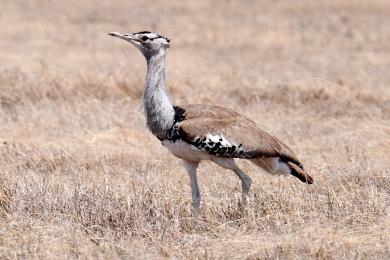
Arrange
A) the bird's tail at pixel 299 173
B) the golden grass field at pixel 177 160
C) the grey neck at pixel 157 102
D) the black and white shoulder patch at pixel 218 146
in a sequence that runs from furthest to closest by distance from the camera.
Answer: the bird's tail at pixel 299 173 → the grey neck at pixel 157 102 → the black and white shoulder patch at pixel 218 146 → the golden grass field at pixel 177 160

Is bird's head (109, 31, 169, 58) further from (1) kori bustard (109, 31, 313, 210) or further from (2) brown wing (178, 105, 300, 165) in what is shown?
(2) brown wing (178, 105, 300, 165)

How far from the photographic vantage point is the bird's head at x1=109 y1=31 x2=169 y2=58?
632 cm

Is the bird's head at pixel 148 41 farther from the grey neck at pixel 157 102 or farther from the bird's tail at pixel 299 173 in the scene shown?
the bird's tail at pixel 299 173

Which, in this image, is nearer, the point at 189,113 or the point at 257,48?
the point at 189,113

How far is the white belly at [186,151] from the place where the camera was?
615cm

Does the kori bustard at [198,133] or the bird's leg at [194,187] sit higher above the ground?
the kori bustard at [198,133]

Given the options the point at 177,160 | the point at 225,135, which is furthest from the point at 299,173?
the point at 177,160

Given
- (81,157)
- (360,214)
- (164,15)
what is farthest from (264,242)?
(164,15)

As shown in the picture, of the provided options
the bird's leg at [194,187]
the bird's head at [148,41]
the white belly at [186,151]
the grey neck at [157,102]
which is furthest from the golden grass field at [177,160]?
the bird's head at [148,41]

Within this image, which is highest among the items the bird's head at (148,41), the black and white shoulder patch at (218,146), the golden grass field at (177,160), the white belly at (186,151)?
the bird's head at (148,41)

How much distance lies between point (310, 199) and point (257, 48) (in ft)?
43.8

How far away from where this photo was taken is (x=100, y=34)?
66.7ft

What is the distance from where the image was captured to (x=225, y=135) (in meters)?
6.27

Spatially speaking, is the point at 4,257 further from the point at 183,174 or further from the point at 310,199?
the point at 183,174
